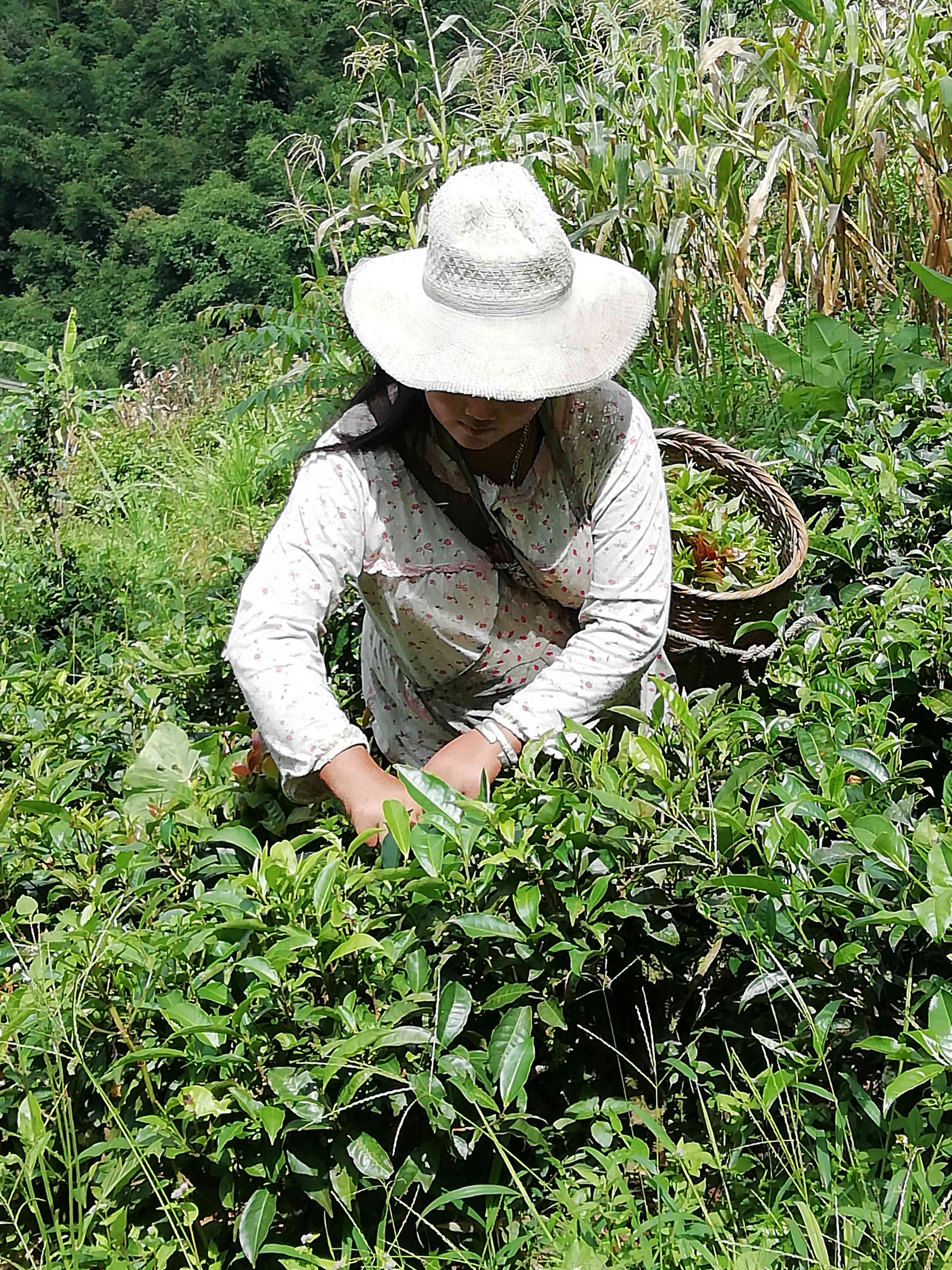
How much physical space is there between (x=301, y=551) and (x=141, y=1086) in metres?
0.86

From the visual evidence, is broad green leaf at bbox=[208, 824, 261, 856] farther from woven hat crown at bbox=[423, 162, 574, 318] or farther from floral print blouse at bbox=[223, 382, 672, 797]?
woven hat crown at bbox=[423, 162, 574, 318]

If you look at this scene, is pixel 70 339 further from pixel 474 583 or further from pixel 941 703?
pixel 941 703

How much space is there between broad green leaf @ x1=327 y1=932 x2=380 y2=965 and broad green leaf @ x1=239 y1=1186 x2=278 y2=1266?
29 cm

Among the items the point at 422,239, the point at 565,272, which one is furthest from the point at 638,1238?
the point at 422,239

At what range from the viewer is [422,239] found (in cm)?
375

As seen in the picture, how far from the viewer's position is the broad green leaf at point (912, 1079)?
133cm

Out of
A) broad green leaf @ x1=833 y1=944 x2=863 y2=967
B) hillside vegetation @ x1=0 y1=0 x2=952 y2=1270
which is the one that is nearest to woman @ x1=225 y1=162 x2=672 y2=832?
hillside vegetation @ x1=0 y1=0 x2=952 y2=1270

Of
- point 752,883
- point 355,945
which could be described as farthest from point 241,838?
point 752,883

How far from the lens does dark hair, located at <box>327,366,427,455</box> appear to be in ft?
6.82

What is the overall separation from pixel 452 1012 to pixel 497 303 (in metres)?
1.04

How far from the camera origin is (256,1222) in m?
1.44

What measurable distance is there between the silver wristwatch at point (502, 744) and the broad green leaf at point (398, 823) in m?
0.38

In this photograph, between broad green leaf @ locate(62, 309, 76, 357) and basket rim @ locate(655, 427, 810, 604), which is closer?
basket rim @ locate(655, 427, 810, 604)

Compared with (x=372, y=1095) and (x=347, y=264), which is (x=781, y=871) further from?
(x=347, y=264)
